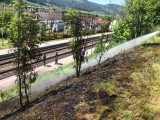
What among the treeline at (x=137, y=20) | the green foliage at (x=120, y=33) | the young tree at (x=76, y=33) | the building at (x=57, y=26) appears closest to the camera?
the young tree at (x=76, y=33)

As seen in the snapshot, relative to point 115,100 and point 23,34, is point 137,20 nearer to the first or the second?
point 23,34

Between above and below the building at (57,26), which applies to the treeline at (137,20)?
above

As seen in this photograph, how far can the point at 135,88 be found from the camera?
13.6 metres

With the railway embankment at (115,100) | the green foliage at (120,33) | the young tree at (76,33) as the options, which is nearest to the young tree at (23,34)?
the railway embankment at (115,100)

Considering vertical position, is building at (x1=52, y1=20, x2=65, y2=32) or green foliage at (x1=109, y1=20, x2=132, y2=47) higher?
green foliage at (x1=109, y1=20, x2=132, y2=47)

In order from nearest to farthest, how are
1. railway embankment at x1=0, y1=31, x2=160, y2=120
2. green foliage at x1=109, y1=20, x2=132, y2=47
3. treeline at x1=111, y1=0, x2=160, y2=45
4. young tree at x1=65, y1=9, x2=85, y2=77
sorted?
1. railway embankment at x1=0, y1=31, x2=160, y2=120
2. young tree at x1=65, y1=9, x2=85, y2=77
3. treeline at x1=111, y1=0, x2=160, y2=45
4. green foliage at x1=109, y1=20, x2=132, y2=47

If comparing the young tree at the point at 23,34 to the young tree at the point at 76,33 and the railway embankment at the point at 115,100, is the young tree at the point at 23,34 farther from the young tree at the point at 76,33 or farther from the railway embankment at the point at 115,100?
the young tree at the point at 76,33

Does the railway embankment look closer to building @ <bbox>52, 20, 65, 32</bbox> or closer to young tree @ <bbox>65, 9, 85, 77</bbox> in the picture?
young tree @ <bbox>65, 9, 85, 77</bbox>

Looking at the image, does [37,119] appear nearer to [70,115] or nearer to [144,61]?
[70,115]

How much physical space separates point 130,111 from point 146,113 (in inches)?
23.6

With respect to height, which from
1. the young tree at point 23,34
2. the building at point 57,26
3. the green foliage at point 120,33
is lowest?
the building at point 57,26

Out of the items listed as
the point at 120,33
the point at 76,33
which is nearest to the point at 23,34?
A: the point at 76,33

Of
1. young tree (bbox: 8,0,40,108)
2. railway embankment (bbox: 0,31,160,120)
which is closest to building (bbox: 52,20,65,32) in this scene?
young tree (bbox: 8,0,40,108)

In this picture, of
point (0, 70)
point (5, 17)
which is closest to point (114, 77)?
point (0, 70)
